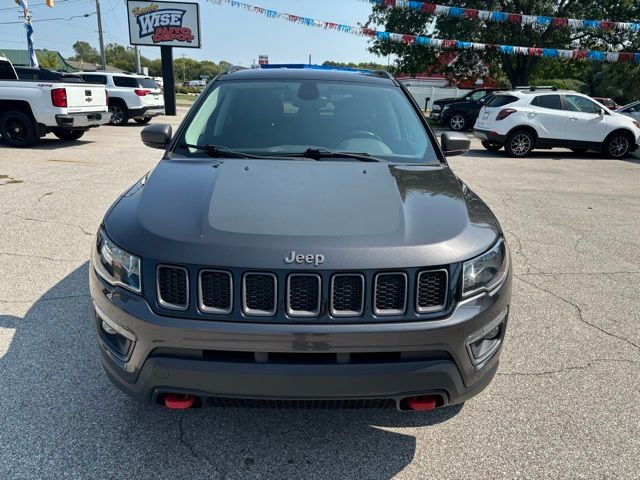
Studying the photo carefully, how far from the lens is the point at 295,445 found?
239 cm

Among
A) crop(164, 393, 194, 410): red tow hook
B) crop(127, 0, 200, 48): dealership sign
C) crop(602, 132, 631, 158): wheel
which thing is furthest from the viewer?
crop(127, 0, 200, 48): dealership sign

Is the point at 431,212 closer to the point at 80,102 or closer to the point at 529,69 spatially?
the point at 80,102

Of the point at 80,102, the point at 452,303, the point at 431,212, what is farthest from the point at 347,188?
the point at 80,102

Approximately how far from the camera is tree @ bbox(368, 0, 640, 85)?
23656 mm

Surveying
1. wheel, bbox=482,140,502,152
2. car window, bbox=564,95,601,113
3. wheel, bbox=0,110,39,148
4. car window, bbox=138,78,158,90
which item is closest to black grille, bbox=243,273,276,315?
wheel, bbox=0,110,39,148

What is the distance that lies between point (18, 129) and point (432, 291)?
12.2 metres

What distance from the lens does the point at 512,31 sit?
81.0 feet

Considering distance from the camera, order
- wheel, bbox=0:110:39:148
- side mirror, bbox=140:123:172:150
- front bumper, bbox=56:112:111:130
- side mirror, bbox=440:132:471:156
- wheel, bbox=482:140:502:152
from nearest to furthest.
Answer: side mirror, bbox=140:123:172:150, side mirror, bbox=440:132:471:156, front bumper, bbox=56:112:111:130, wheel, bbox=0:110:39:148, wheel, bbox=482:140:502:152

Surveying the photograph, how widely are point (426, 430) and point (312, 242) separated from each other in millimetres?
1236

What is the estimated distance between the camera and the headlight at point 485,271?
81.9 inches

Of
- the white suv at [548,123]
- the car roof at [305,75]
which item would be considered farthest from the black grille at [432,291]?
the white suv at [548,123]

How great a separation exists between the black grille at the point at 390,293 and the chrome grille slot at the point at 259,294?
405 millimetres

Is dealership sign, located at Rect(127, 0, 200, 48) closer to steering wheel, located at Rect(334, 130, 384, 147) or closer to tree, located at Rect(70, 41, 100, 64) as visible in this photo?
steering wheel, located at Rect(334, 130, 384, 147)

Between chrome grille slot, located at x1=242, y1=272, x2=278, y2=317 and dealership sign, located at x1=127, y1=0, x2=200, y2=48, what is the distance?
24.6 meters
